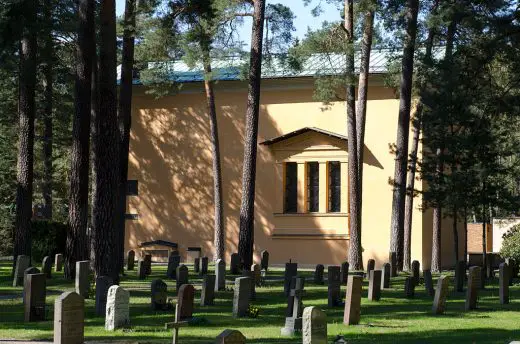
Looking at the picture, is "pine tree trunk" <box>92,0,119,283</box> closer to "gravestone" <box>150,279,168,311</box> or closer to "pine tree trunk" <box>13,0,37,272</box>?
"gravestone" <box>150,279,168,311</box>

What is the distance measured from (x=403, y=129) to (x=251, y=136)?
5090 mm

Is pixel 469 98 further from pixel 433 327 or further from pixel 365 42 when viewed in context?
pixel 433 327

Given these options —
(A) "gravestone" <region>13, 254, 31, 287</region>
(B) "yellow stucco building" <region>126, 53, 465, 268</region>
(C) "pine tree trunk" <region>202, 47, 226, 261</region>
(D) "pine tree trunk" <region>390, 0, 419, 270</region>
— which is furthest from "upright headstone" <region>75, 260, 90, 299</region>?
(C) "pine tree trunk" <region>202, 47, 226, 261</region>

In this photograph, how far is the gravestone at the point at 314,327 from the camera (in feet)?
42.9

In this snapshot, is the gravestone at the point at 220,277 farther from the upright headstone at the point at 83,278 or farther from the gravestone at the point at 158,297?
the gravestone at the point at 158,297

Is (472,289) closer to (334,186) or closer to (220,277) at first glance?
(220,277)

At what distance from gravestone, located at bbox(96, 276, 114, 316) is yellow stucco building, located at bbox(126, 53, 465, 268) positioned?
2234cm

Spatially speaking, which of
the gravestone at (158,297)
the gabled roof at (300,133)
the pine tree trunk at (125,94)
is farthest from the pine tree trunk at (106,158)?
the gabled roof at (300,133)

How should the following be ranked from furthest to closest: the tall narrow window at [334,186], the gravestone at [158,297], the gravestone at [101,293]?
1. the tall narrow window at [334,186]
2. the gravestone at [158,297]
3. the gravestone at [101,293]

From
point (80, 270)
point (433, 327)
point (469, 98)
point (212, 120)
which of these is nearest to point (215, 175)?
point (212, 120)

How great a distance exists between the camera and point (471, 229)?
5619cm

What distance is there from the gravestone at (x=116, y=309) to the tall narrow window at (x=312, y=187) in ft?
90.5

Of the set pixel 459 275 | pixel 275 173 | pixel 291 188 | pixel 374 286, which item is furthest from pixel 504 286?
pixel 275 173

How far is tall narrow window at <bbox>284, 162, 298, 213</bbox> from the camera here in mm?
45125
